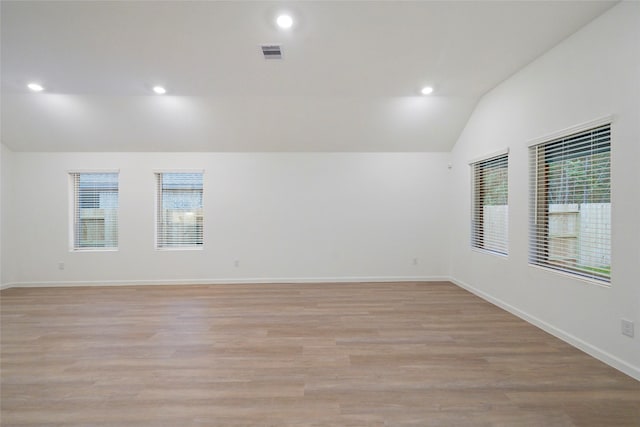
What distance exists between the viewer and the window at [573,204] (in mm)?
2543

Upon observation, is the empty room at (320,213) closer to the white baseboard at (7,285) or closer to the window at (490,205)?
the window at (490,205)

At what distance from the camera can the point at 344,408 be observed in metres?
1.90

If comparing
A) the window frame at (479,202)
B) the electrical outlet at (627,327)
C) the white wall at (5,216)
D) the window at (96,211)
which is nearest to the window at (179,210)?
the window at (96,211)

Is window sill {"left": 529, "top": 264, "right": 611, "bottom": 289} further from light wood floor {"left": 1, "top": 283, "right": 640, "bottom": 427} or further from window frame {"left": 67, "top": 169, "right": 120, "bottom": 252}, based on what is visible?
window frame {"left": 67, "top": 169, "right": 120, "bottom": 252}

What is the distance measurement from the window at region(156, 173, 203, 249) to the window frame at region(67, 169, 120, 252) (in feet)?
2.36

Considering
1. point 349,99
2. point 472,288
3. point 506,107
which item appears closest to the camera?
point 506,107

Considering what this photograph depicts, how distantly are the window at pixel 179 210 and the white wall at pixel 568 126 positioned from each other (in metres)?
4.92

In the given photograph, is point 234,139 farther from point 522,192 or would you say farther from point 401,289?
point 522,192

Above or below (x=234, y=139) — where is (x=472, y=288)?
below

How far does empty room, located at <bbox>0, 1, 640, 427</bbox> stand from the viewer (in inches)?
86.2

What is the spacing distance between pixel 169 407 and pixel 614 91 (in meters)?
4.17

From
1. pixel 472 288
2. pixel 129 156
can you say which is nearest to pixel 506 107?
pixel 472 288

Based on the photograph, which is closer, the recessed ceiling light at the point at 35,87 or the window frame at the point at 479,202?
the recessed ceiling light at the point at 35,87

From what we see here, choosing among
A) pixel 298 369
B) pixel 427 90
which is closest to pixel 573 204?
pixel 427 90
